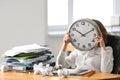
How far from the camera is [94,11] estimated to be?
469 cm

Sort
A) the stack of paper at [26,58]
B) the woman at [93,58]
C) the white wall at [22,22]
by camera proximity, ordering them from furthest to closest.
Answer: the white wall at [22,22], the woman at [93,58], the stack of paper at [26,58]


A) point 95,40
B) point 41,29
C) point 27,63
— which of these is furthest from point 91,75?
point 41,29

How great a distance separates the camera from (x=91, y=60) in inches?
96.3

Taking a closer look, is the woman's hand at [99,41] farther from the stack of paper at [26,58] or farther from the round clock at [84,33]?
the stack of paper at [26,58]

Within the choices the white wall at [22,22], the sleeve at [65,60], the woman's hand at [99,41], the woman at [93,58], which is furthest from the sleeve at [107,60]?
the white wall at [22,22]

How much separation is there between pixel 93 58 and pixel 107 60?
0.44 ft

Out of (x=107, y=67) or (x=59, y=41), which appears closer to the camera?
(x=107, y=67)

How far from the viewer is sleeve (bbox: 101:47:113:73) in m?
2.36

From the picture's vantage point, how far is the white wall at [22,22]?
12.4 ft

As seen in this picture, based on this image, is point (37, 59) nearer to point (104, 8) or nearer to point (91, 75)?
point (91, 75)

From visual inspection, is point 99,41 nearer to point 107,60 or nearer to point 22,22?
point 107,60

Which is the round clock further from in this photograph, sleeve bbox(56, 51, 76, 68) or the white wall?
the white wall

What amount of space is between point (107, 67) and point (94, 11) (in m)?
2.42

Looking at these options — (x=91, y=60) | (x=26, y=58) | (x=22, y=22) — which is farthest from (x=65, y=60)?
(x=22, y=22)
